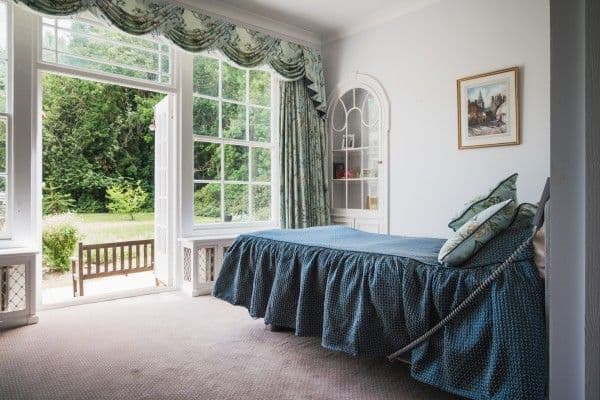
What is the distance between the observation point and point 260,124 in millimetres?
4730

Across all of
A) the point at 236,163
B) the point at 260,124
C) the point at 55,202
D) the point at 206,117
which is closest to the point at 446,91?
the point at 260,124

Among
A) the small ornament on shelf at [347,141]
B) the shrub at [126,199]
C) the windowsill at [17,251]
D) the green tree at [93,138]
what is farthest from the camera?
the shrub at [126,199]

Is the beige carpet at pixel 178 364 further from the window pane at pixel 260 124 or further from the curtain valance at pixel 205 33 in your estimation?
the curtain valance at pixel 205 33

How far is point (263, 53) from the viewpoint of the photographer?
4.29m

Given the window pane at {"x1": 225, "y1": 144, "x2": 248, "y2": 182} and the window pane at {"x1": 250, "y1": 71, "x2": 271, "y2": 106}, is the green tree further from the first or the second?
the window pane at {"x1": 225, "y1": 144, "x2": 248, "y2": 182}

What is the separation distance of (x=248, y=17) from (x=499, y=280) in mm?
3673

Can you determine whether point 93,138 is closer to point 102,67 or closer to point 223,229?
point 102,67

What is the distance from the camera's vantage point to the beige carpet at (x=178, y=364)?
196 cm

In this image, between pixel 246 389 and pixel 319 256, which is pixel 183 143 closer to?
pixel 319 256

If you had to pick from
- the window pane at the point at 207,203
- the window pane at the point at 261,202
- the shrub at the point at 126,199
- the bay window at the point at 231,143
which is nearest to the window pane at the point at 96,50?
the bay window at the point at 231,143

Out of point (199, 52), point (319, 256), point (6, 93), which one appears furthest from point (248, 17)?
point (319, 256)

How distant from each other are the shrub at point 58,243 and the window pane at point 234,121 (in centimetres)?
310

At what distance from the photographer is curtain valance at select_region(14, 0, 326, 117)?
10.5ft

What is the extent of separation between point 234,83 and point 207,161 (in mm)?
928
